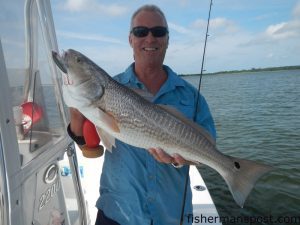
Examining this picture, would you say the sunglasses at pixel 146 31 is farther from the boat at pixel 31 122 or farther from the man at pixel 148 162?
the boat at pixel 31 122

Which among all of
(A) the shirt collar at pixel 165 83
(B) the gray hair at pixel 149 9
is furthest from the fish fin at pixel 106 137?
(B) the gray hair at pixel 149 9

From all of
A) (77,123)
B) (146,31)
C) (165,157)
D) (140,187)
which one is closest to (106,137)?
(77,123)

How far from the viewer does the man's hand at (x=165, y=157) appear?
2.98 meters

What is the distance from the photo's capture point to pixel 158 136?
118 inches

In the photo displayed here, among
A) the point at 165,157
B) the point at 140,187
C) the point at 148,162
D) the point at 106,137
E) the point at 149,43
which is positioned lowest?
the point at 140,187

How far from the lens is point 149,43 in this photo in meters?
3.41

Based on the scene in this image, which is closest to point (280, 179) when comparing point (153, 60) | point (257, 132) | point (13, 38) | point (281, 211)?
point (281, 211)

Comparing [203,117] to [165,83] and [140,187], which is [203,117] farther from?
[140,187]

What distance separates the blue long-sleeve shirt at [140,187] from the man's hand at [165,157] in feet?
0.88

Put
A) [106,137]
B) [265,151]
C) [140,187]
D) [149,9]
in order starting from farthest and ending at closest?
1. [265,151]
2. [149,9]
3. [140,187]
4. [106,137]

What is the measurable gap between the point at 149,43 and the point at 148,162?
4.11 feet

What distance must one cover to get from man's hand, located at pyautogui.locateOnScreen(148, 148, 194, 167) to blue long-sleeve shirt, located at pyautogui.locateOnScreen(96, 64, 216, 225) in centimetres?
27

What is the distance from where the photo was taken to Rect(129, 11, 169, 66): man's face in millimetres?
3438

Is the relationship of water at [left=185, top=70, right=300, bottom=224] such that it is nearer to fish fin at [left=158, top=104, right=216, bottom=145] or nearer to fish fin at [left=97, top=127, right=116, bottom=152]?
fish fin at [left=158, top=104, right=216, bottom=145]
